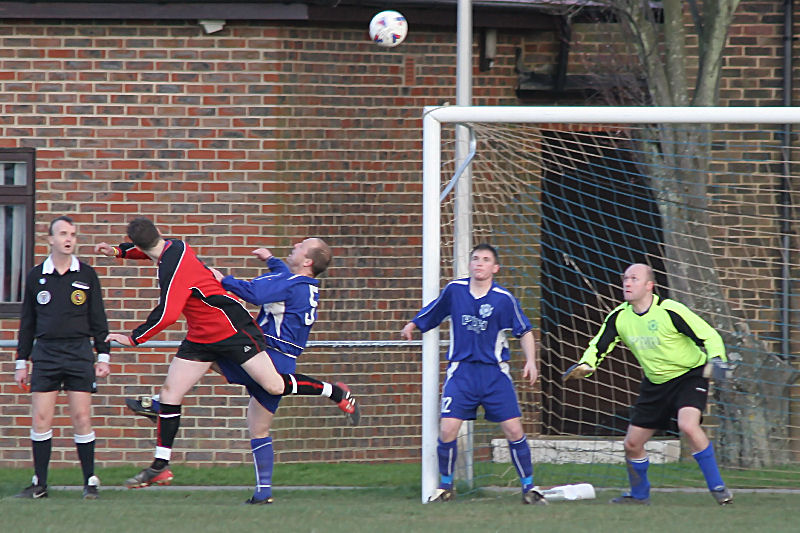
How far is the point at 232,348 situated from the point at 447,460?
1.61 metres

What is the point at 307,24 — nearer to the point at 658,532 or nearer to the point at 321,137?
the point at 321,137

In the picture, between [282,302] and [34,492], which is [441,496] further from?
[34,492]

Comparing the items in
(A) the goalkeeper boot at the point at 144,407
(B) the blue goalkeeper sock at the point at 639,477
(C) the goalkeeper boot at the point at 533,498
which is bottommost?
(C) the goalkeeper boot at the point at 533,498

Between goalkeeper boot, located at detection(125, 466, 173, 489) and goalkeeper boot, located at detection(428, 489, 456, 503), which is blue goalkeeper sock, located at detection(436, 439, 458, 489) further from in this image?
goalkeeper boot, located at detection(125, 466, 173, 489)

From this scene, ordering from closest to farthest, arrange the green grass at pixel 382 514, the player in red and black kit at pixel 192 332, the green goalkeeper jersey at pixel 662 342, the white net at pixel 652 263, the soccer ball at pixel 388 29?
the green grass at pixel 382 514 < the player in red and black kit at pixel 192 332 < the green goalkeeper jersey at pixel 662 342 < the soccer ball at pixel 388 29 < the white net at pixel 652 263

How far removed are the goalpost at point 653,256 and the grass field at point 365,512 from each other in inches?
46.9

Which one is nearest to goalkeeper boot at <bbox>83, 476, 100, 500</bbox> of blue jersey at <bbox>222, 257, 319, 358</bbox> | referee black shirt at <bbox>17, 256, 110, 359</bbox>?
referee black shirt at <bbox>17, 256, 110, 359</bbox>

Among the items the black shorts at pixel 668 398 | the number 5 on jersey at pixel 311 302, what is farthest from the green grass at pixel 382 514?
the number 5 on jersey at pixel 311 302

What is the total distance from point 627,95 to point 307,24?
2.87 m

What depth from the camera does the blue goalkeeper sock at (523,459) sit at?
23.8ft

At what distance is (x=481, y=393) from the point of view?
23.7ft

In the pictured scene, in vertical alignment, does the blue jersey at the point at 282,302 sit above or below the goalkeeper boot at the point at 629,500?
above

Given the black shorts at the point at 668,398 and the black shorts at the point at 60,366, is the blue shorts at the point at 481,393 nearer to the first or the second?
the black shorts at the point at 668,398

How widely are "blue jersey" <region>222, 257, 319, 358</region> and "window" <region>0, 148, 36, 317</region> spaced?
314 cm
